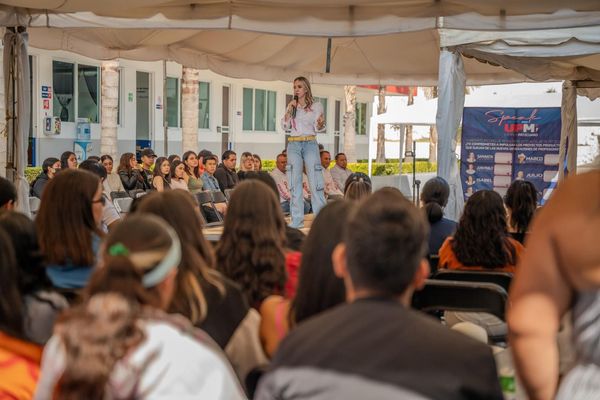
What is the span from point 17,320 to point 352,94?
102ft

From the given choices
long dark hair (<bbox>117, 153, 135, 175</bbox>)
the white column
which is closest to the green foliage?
long dark hair (<bbox>117, 153, 135, 175</bbox>)

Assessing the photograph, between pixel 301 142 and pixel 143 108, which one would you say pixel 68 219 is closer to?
pixel 301 142

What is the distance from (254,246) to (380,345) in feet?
6.19

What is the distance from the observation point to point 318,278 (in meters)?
2.82

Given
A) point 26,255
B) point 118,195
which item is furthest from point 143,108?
point 26,255

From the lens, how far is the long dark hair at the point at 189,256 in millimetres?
2963

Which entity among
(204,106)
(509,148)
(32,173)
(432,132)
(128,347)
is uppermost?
(204,106)

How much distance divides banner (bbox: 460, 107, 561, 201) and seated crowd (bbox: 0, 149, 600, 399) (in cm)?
1069

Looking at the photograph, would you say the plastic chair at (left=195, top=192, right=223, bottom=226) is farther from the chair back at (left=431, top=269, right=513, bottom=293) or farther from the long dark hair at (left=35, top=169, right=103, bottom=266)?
the long dark hair at (left=35, top=169, right=103, bottom=266)

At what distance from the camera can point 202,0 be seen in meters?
8.17

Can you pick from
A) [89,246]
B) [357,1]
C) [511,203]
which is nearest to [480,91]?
[357,1]

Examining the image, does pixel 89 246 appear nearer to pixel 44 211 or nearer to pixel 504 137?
pixel 44 211

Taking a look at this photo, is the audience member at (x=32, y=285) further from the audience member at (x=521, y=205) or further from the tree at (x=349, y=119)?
the tree at (x=349, y=119)

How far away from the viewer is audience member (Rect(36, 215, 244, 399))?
6.48ft
